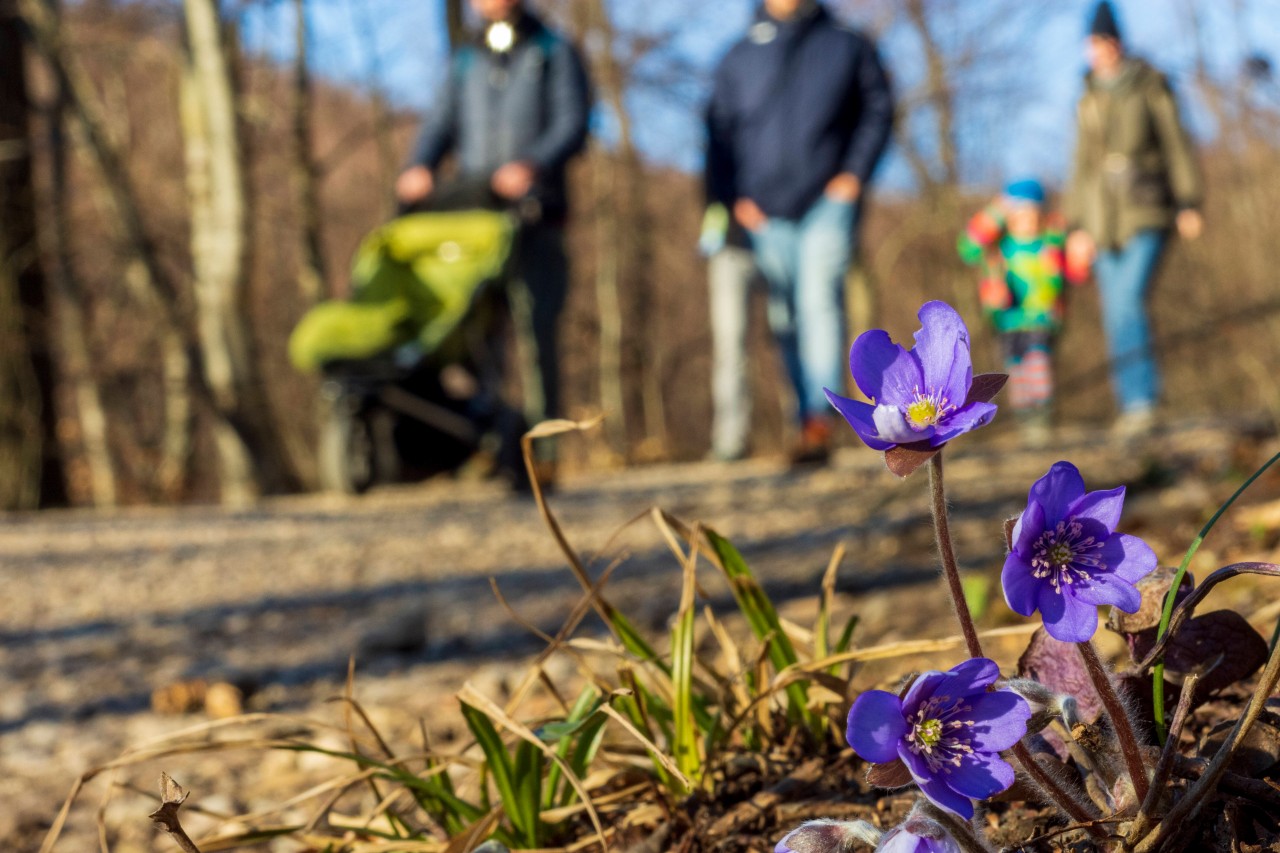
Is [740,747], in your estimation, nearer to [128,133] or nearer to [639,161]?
[639,161]

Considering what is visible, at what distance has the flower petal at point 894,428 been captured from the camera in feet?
2.61

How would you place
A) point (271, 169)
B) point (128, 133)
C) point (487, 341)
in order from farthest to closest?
point (271, 169), point (128, 133), point (487, 341)

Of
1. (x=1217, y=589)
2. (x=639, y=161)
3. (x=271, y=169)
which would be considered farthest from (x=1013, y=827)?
(x=271, y=169)

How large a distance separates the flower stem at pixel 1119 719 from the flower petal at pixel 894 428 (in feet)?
0.67

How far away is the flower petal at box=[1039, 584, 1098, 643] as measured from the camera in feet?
2.66

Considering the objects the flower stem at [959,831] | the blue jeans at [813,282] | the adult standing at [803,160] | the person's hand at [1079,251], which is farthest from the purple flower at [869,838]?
the person's hand at [1079,251]

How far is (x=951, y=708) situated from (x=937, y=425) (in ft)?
0.67

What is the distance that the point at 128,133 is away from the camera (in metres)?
17.5

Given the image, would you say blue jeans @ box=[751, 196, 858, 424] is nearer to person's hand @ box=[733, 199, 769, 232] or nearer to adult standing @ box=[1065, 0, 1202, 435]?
person's hand @ box=[733, 199, 769, 232]

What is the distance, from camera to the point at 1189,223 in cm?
696

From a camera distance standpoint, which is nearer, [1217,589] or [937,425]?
[937,425]

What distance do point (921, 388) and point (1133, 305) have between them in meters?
6.79

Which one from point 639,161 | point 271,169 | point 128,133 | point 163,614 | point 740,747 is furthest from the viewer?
point 271,169

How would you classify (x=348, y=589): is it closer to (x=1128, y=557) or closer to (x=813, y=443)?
(x=813, y=443)
